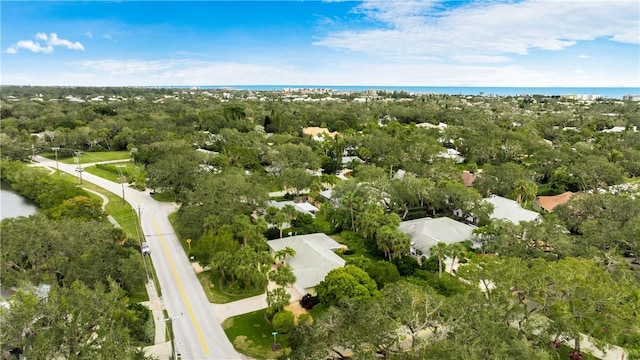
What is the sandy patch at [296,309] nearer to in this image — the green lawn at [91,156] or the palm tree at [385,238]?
the palm tree at [385,238]

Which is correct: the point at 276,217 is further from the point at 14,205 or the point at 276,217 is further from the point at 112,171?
the point at 112,171

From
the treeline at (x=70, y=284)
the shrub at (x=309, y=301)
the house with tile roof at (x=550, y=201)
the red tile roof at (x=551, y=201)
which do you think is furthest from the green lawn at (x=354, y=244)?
the red tile roof at (x=551, y=201)

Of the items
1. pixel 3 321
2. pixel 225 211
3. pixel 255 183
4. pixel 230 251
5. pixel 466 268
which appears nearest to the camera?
pixel 3 321

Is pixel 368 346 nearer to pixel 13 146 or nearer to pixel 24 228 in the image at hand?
pixel 24 228

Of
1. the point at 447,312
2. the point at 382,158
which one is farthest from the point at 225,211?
the point at 382,158

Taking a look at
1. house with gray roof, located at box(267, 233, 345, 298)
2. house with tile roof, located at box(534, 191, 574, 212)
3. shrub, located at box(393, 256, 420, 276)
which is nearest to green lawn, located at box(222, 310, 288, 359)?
house with gray roof, located at box(267, 233, 345, 298)

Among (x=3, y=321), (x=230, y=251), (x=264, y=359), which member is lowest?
(x=264, y=359)
